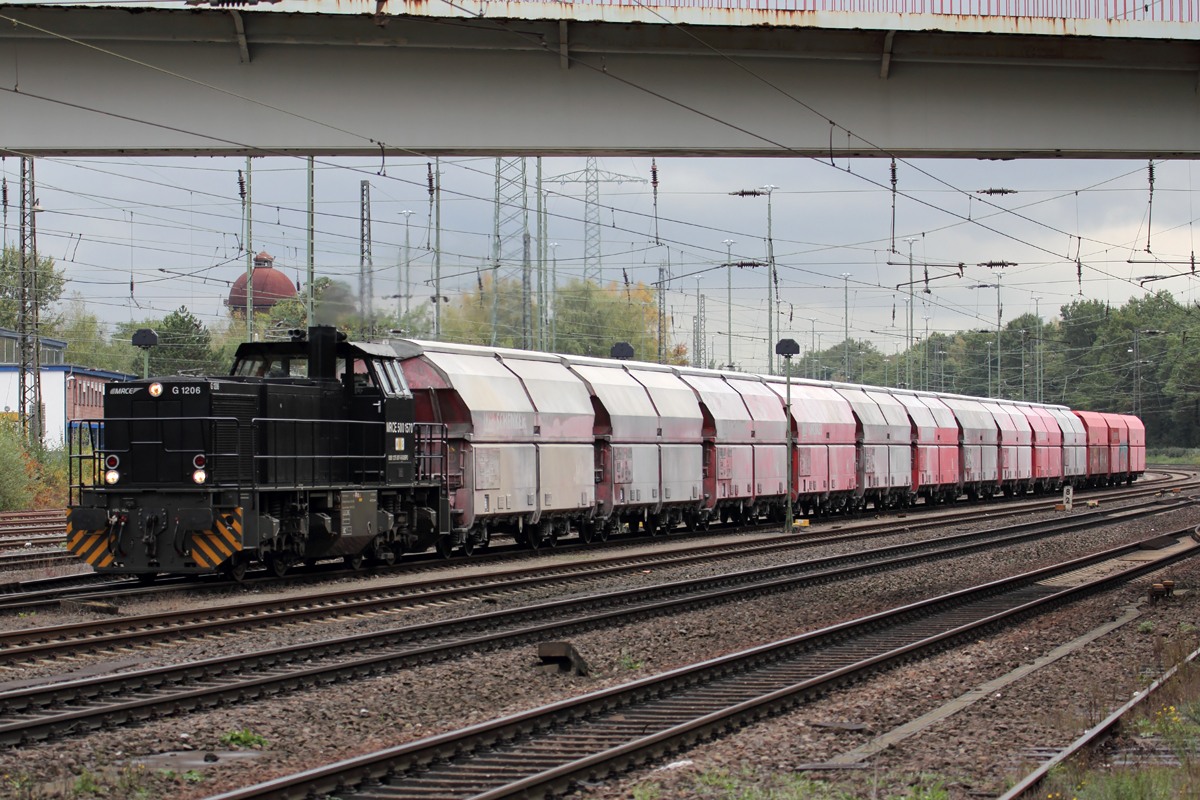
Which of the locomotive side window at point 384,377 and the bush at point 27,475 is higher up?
the locomotive side window at point 384,377

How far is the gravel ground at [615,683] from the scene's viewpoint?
7.06m

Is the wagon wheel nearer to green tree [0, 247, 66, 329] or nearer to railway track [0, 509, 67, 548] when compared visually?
railway track [0, 509, 67, 548]

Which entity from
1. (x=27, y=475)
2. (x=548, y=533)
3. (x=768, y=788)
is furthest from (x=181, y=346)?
(x=768, y=788)

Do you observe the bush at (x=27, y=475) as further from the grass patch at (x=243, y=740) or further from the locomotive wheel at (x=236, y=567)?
the grass patch at (x=243, y=740)

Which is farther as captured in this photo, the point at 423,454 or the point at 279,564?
the point at 423,454

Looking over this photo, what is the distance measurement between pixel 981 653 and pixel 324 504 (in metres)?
9.14

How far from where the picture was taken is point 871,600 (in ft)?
50.4

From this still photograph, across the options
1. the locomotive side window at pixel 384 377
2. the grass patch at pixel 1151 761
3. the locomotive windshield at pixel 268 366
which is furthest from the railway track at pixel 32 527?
the grass patch at pixel 1151 761

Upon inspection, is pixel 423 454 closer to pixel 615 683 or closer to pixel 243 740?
pixel 615 683

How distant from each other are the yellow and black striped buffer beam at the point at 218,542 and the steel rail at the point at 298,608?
924 mm

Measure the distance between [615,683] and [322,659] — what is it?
291 cm

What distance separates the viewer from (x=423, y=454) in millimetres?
18281

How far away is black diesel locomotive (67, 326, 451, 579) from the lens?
1398cm

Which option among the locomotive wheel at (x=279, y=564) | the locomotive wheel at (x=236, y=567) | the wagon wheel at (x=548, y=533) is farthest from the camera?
the wagon wheel at (x=548, y=533)
